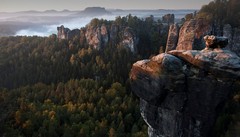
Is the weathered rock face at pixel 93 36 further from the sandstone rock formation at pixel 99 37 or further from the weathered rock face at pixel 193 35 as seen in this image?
the weathered rock face at pixel 193 35

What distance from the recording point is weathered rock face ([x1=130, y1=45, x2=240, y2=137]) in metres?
34.5

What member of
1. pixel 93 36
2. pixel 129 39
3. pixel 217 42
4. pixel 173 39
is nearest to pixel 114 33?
pixel 93 36

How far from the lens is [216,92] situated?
115ft

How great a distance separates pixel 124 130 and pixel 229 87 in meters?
59.8

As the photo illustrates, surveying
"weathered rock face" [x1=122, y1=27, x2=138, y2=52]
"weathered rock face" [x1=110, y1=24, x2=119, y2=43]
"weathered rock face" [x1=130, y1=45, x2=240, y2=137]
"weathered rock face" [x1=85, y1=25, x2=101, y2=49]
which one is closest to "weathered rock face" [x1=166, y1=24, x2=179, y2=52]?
"weathered rock face" [x1=122, y1=27, x2=138, y2=52]

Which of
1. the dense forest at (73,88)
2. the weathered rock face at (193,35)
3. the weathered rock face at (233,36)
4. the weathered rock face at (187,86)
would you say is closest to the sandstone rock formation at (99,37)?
the dense forest at (73,88)

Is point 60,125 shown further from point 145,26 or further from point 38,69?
point 145,26

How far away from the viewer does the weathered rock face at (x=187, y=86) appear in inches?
1357

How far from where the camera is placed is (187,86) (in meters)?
→ 36.8

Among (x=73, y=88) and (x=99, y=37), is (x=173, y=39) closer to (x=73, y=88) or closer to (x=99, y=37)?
(x=73, y=88)

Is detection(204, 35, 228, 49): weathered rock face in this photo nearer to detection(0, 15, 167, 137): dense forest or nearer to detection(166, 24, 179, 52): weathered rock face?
detection(0, 15, 167, 137): dense forest

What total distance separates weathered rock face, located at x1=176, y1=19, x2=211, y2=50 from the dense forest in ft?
74.9

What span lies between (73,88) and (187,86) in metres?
96.7

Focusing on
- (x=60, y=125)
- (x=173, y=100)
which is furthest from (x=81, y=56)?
(x=173, y=100)
